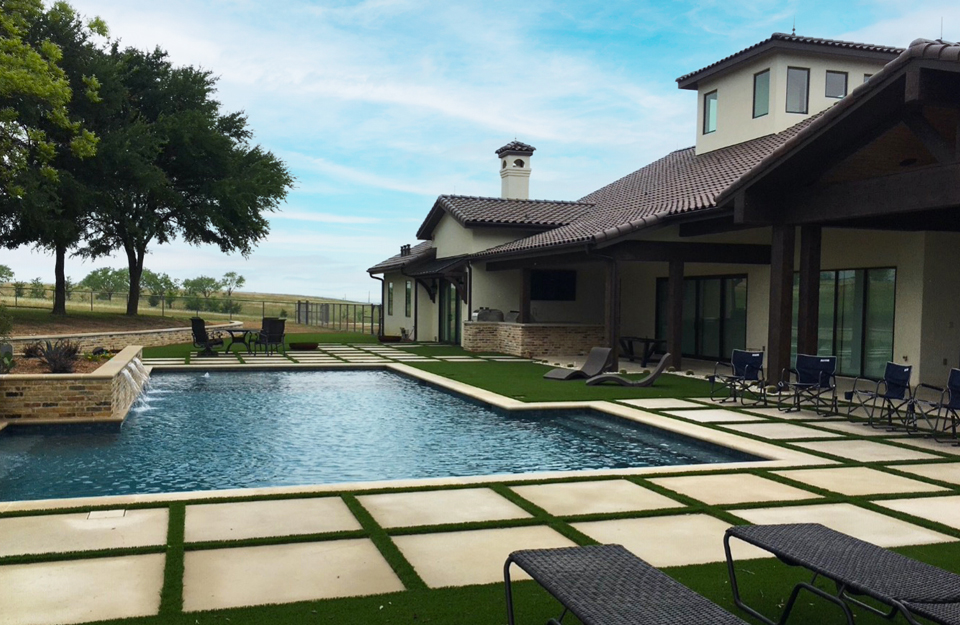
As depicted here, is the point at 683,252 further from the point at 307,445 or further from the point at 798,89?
the point at 307,445

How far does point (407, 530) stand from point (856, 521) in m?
3.16

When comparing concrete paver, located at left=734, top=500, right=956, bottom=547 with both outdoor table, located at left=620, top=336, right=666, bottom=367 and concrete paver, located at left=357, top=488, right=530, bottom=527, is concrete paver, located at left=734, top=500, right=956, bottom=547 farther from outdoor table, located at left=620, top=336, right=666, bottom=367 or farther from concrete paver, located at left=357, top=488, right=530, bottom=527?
outdoor table, located at left=620, top=336, right=666, bottom=367

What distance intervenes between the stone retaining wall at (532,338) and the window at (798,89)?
755cm

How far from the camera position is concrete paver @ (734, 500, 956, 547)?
5.12 m

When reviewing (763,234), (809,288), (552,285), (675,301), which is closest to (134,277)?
(552,285)

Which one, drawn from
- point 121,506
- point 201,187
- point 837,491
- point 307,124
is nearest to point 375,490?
point 121,506

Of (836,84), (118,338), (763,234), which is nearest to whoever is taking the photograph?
(763,234)

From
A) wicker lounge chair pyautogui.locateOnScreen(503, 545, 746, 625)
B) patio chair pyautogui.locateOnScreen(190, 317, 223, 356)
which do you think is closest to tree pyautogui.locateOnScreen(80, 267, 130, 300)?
patio chair pyautogui.locateOnScreen(190, 317, 223, 356)

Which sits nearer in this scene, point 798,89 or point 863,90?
point 863,90

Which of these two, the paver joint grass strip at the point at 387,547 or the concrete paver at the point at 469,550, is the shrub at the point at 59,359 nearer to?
the paver joint grass strip at the point at 387,547

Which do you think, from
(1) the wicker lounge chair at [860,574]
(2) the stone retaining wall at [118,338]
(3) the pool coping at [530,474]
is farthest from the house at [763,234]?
(2) the stone retaining wall at [118,338]

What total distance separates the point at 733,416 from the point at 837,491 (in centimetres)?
435

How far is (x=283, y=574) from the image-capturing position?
4.31 meters

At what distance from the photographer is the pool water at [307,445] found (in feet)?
Answer: 24.6
